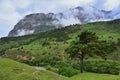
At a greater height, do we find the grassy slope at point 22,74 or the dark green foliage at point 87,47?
the dark green foliage at point 87,47

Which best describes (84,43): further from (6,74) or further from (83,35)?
(6,74)

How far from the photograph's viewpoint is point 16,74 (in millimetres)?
58094

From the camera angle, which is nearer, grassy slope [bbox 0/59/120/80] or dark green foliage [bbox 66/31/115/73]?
grassy slope [bbox 0/59/120/80]

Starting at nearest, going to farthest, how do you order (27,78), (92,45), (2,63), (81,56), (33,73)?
(27,78), (33,73), (2,63), (92,45), (81,56)

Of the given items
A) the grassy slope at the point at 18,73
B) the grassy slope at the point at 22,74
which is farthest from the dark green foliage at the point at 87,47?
the grassy slope at the point at 18,73

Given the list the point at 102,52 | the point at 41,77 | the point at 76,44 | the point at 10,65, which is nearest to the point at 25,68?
the point at 10,65

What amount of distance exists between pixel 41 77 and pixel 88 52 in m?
20.3

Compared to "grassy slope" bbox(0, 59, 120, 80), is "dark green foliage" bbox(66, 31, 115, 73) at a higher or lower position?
higher

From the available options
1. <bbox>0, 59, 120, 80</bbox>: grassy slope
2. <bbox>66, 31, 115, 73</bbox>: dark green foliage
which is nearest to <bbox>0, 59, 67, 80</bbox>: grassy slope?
<bbox>0, 59, 120, 80</bbox>: grassy slope

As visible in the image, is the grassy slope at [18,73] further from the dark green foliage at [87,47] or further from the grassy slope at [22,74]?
the dark green foliage at [87,47]

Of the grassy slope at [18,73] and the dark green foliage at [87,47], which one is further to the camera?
the dark green foliage at [87,47]

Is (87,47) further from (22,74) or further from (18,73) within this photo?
(22,74)

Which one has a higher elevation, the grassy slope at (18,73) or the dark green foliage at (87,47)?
the dark green foliage at (87,47)

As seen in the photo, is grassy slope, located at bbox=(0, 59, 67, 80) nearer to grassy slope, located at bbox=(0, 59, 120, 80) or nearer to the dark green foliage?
grassy slope, located at bbox=(0, 59, 120, 80)
